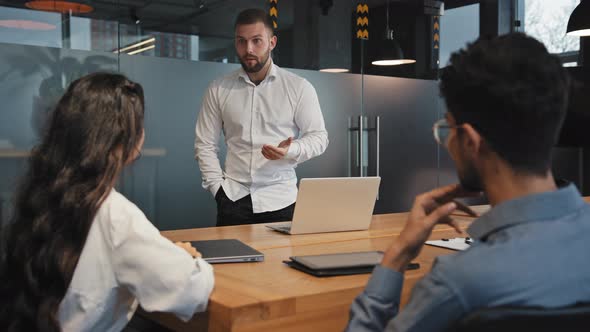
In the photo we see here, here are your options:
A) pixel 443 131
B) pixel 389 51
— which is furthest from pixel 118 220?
pixel 389 51

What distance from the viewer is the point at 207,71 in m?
4.67

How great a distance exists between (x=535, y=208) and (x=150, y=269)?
2.66ft

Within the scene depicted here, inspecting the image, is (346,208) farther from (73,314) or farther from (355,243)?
(73,314)

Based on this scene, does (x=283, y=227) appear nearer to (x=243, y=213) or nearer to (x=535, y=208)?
(x=243, y=213)

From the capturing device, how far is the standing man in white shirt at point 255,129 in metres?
3.48

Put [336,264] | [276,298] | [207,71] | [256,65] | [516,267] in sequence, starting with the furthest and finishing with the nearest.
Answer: [207,71] → [256,65] → [336,264] → [276,298] → [516,267]

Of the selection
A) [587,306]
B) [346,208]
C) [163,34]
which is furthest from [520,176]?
[163,34]

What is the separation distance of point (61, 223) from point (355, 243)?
1.21m

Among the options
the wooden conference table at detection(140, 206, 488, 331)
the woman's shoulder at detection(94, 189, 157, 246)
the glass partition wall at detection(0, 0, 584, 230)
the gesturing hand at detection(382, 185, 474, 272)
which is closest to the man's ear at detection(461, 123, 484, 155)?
the gesturing hand at detection(382, 185, 474, 272)

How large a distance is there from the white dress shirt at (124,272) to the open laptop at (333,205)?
964 millimetres

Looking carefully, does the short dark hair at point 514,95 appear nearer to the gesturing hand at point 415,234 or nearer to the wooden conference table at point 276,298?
the gesturing hand at point 415,234

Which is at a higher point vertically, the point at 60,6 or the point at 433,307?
the point at 60,6

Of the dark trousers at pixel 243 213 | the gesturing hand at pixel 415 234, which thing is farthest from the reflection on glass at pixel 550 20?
the gesturing hand at pixel 415 234

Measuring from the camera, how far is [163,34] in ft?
14.8
